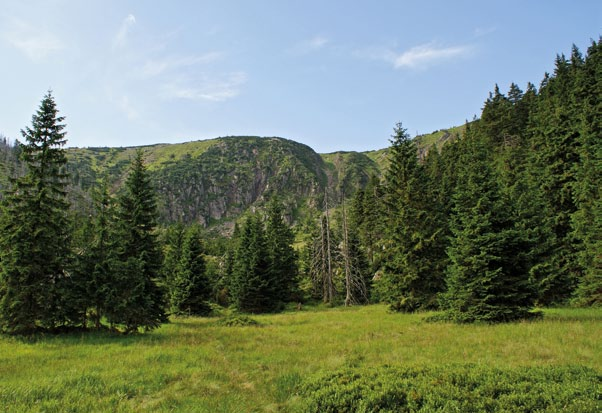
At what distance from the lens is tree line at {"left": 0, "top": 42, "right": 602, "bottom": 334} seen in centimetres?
1620

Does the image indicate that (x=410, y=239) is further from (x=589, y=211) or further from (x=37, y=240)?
(x=37, y=240)

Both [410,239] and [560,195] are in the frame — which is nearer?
[410,239]

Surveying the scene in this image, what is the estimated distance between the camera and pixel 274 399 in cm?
787

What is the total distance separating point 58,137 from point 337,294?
123ft

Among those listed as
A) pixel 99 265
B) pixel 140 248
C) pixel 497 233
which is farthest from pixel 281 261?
pixel 497 233

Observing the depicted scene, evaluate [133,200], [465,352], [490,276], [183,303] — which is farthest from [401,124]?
[183,303]

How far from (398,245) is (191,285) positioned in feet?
68.7

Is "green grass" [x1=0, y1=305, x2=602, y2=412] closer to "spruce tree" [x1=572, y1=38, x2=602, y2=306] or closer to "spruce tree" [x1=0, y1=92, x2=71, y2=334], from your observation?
"spruce tree" [x1=0, y1=92, x2=71, y2=334]

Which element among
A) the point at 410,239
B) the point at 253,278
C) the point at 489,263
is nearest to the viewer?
the point at 489,263

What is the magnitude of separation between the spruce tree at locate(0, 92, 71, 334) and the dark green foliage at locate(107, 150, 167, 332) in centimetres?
301

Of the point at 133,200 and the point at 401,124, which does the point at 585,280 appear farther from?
the point at 133,200

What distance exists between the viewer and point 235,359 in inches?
466

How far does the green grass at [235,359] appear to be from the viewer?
24.9 ft

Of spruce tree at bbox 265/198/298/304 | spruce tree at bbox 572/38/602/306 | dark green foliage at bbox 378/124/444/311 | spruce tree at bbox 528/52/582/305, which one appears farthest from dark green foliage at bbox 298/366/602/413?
spruce tree at bbox 265/198/298/304
